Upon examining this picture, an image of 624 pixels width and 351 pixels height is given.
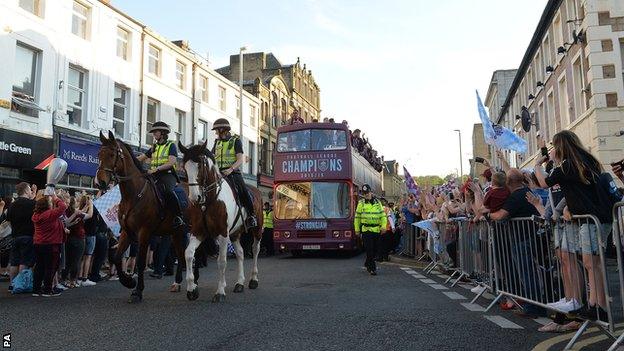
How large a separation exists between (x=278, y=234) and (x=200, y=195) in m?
11.2

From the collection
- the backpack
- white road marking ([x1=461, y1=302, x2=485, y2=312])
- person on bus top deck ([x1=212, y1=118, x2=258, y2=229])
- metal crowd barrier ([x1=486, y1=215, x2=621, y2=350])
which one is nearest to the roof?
person on bus top deck ([x1=212, y1=118, x2=258, y2=229])

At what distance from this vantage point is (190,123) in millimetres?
29219

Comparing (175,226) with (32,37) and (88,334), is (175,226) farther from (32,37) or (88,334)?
(32,37)

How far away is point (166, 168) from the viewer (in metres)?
8.04

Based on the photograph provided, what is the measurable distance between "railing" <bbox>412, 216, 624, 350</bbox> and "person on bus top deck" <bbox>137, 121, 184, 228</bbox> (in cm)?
480

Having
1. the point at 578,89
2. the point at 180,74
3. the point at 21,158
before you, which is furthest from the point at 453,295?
the point at 180,74

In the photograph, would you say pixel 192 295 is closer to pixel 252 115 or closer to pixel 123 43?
pixel 123 43

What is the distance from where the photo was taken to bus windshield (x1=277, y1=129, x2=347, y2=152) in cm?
1800

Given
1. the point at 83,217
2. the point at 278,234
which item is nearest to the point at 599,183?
the point at 83,217

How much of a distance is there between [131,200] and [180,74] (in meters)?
22.8

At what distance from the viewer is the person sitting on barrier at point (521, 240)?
6.22 metres

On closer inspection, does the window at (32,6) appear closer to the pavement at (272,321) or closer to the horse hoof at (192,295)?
the pavement at (272,321)

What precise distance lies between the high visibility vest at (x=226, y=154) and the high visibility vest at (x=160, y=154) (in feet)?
3.03

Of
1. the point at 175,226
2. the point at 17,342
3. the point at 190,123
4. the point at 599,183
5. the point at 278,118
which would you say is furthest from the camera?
the point at 278,118
